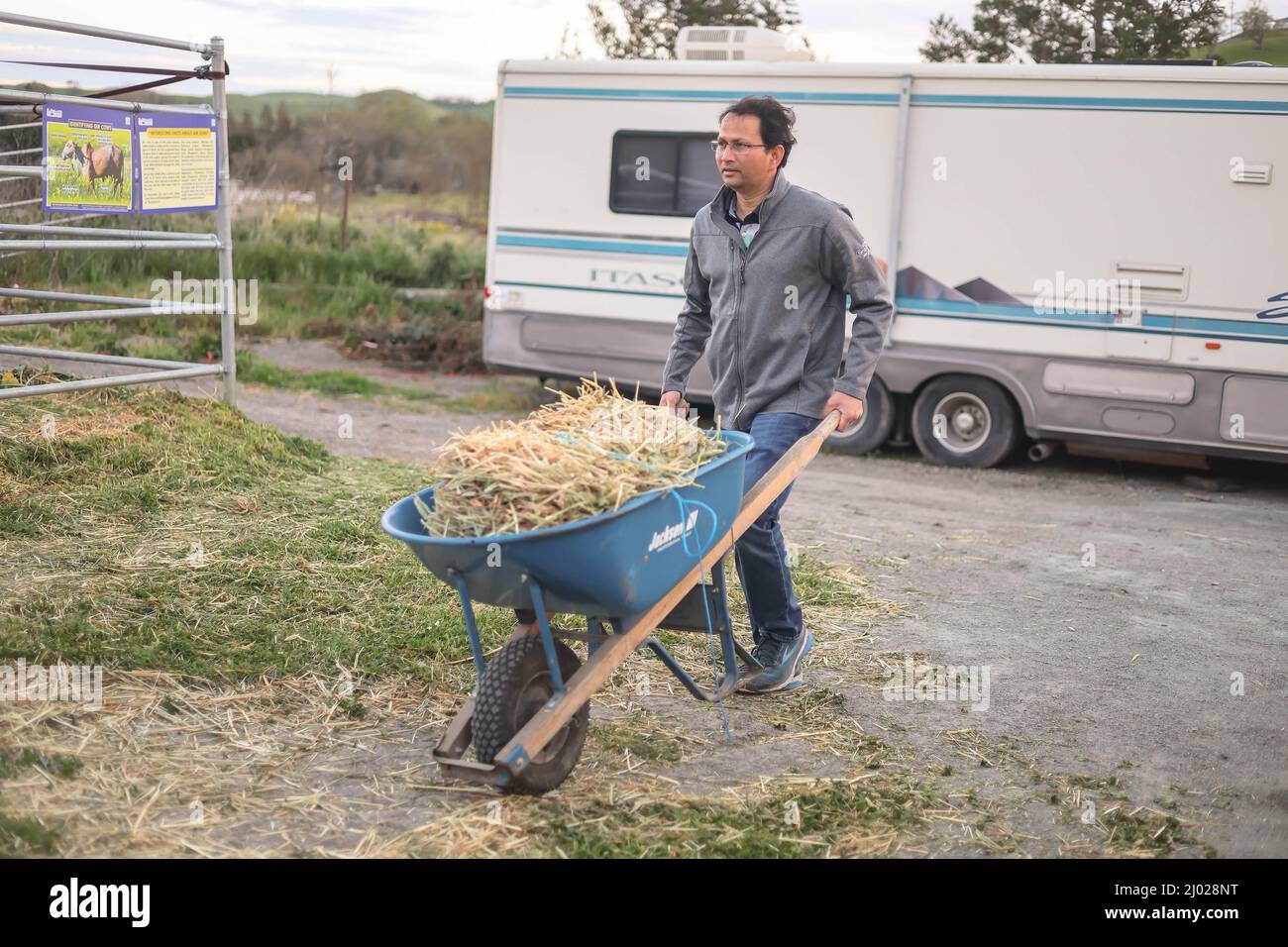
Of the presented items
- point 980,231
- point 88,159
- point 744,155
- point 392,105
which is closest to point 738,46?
point 980,231

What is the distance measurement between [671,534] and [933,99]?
6.49 meters

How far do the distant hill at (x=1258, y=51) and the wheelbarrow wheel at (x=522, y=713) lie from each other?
23.6 feet

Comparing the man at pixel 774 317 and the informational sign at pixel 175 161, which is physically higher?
the informational sign at pixel 175 161

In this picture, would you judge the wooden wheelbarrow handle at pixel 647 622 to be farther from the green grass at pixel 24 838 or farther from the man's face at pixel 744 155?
the green grass at pixel 24 838

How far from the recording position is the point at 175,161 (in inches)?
272

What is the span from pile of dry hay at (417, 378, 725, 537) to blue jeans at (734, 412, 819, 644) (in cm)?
63

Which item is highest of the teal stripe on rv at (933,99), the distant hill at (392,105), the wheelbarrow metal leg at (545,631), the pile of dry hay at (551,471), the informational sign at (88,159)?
the distant hill at (392,105)

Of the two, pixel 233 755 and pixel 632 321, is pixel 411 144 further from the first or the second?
pixel 233 755

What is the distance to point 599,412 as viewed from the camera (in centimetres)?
386

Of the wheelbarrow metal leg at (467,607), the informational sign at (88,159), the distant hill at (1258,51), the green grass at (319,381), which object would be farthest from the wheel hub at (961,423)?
the wheelbarrow metal leg at (467,607)

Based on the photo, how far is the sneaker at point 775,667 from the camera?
4555mm

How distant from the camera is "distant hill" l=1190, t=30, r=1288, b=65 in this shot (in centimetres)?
849

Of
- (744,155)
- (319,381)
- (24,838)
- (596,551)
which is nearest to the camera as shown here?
(24,838)

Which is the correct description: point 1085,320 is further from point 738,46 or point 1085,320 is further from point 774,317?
point 774,317
